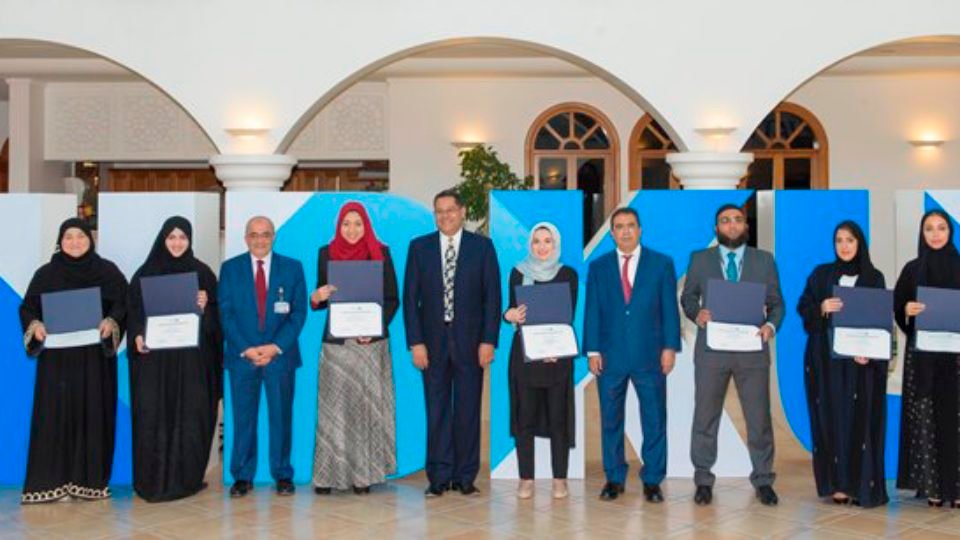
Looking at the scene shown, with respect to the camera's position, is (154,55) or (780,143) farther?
(780,143)

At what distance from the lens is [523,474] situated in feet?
17.1

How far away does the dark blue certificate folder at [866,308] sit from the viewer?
491cm

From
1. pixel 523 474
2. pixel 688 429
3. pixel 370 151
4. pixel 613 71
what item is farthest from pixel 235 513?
pixel 370 151

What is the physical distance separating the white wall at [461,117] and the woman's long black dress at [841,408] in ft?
22.7

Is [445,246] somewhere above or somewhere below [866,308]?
above

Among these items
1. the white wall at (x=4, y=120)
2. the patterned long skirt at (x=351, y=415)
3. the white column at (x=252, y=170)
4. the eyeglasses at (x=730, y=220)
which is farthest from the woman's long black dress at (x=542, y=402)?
the white wall at (x=4, y=120)

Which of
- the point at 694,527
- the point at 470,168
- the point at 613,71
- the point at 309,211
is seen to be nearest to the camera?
the point at 694,527

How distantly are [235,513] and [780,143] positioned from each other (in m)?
9.10

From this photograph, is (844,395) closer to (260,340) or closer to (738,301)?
(738,301)

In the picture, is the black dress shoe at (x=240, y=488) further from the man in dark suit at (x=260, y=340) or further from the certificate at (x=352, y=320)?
the certificate at (x=352, y=320)

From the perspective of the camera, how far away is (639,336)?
201 inches

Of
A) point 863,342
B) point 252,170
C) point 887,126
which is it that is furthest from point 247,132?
point 887,126

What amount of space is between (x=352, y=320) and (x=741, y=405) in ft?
7.02

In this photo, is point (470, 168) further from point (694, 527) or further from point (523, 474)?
point (694, 527)
